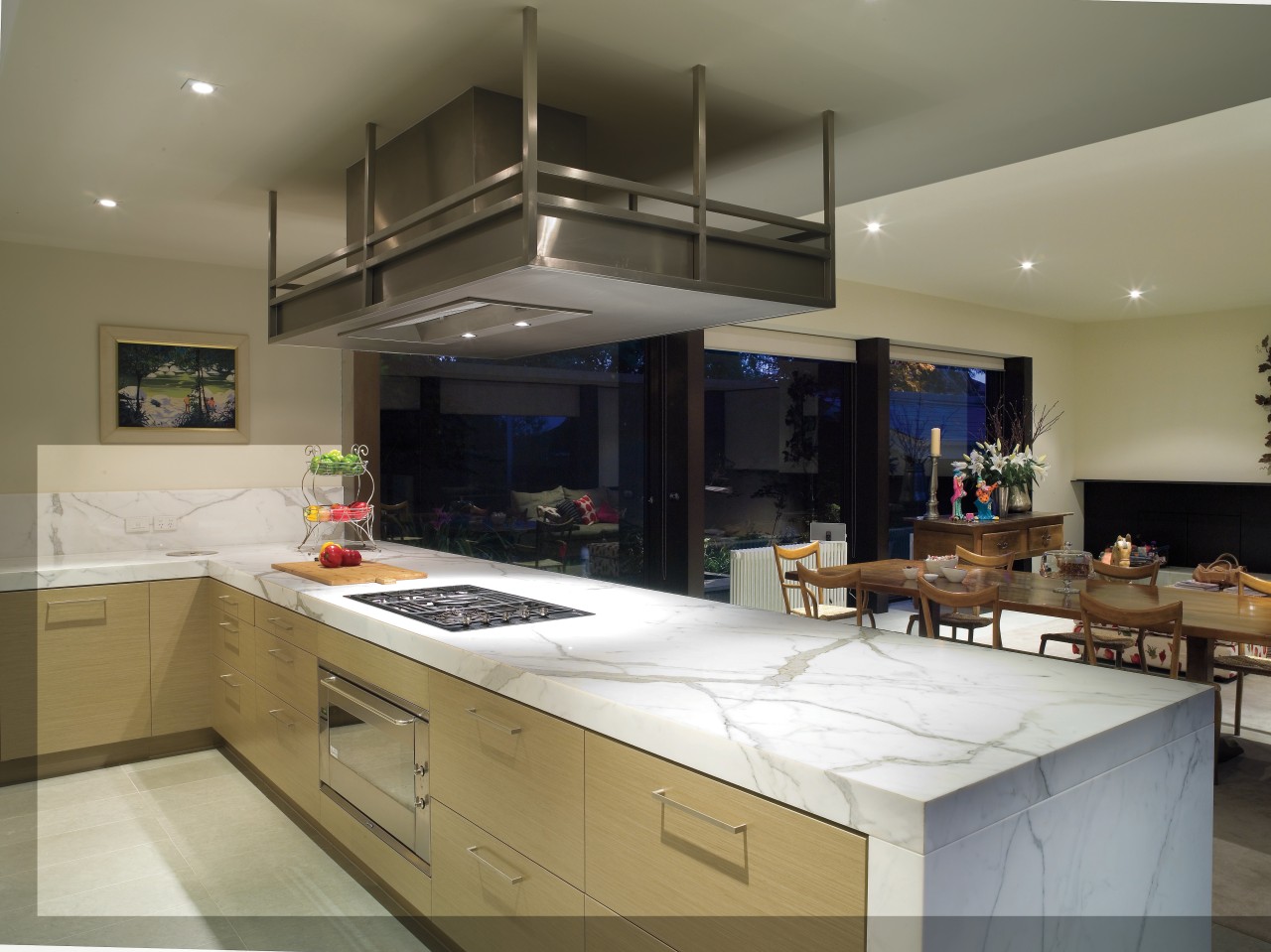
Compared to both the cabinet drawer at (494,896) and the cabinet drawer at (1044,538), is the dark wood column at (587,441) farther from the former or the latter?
the cabinet drawer at (1044,538)

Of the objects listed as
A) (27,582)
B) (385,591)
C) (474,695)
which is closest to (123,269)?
(27,582)

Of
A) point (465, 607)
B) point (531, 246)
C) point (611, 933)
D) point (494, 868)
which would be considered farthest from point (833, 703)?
point (465, 607)

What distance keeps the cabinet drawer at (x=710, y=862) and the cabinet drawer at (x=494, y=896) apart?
141 millimetres

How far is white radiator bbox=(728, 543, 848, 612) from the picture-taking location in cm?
566

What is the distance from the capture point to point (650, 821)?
1586mm

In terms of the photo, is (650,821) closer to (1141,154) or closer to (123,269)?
(1141,154)

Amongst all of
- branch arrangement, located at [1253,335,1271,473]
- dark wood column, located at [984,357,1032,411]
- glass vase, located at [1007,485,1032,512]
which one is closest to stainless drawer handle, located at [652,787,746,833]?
glass vase, located at [1007,485,1032,512]

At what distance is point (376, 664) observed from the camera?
2.55 m

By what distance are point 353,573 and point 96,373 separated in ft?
5.99

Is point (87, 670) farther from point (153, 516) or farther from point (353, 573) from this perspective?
point (353, 573)

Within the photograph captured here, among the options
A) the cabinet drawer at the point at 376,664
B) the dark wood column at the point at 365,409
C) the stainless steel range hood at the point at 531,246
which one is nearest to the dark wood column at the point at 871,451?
the dark wood column at the point at 365,409

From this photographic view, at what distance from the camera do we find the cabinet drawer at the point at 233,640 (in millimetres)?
3523

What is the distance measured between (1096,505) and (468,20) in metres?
8.13

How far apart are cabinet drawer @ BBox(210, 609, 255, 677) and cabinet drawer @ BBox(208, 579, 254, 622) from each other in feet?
0.07
